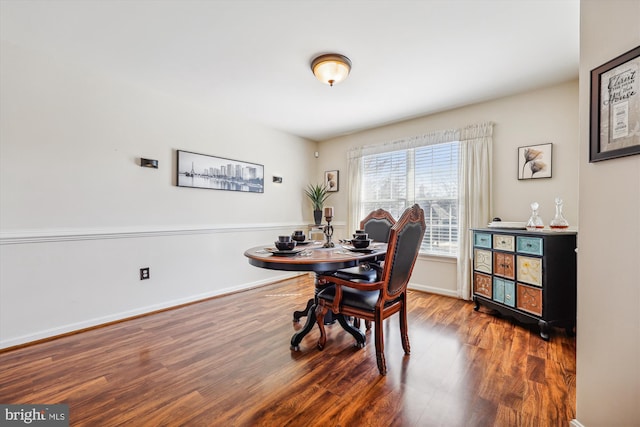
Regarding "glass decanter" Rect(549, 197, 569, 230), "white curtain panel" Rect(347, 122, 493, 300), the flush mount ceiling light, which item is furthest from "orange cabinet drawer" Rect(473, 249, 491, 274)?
the flush mount ceiling light

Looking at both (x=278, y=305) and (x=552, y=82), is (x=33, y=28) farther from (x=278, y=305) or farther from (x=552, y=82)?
(x=552, y=82)

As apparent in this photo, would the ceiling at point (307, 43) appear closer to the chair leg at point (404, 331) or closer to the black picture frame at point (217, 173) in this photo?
the black picture frame at point (217, 173)

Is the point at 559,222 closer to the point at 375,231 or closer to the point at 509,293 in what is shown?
the point at 509,293

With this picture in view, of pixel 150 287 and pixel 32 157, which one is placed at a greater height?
pixel 32 157

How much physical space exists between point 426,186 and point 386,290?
2.34 m

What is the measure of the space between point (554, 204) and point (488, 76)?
57.7 inches

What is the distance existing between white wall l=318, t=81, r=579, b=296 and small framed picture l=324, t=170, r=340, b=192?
137 centimetres

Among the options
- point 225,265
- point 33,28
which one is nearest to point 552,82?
point 225,265

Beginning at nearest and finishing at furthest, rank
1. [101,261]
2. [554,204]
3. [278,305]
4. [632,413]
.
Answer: [632,413] < [101,261] < [554,204] < [278,305]

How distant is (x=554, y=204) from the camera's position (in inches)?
107

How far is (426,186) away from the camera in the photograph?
12.0ft

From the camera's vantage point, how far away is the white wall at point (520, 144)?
2.66m

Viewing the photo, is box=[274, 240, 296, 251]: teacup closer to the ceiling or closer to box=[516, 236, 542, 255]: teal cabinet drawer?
the ceiling

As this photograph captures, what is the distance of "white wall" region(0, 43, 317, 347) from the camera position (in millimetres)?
2156
